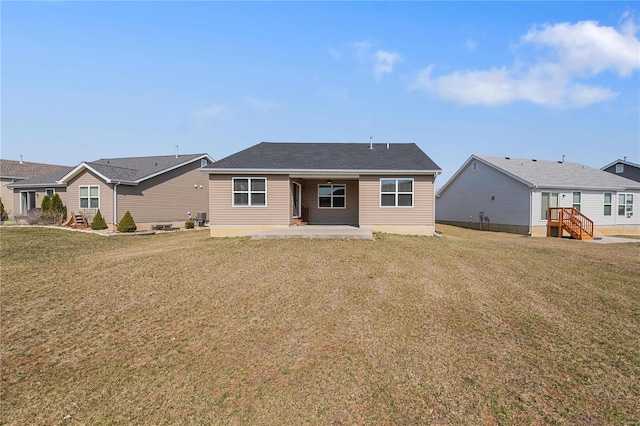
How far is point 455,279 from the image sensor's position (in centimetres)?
860

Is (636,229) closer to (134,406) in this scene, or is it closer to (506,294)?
(506,294)

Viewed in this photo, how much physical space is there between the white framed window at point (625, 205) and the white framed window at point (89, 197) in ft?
113

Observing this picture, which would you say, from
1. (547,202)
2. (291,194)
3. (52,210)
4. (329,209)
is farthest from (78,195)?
(547,202)

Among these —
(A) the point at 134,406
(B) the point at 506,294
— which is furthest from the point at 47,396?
(B) the point at 506,294

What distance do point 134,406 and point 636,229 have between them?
3141cm

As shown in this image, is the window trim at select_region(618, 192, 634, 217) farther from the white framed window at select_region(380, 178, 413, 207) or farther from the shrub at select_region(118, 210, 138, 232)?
the shrub at select_region(118, 210, 138, 232)

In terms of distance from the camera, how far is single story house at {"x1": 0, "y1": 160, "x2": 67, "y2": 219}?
1069 inches

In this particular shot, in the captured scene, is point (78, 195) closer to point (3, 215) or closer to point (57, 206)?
point (57, 206)

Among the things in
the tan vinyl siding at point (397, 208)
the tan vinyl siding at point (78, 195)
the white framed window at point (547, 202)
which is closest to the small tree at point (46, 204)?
the tan vinyl siding at point (78, 195)

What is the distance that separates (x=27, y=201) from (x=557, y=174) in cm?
3812

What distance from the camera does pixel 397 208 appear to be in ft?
52.7

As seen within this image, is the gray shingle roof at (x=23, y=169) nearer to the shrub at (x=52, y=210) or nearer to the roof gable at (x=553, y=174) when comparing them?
the shrub at (x=52, y=210)

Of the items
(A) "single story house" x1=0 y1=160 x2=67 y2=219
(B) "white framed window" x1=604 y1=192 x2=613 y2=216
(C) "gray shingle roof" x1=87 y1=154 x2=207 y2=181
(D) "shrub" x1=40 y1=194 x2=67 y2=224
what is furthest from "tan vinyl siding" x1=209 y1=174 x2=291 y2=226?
(B) "white framed window" x1=604 y1=192 x2=613 y2=216

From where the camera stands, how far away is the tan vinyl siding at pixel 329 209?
61.4 feet
